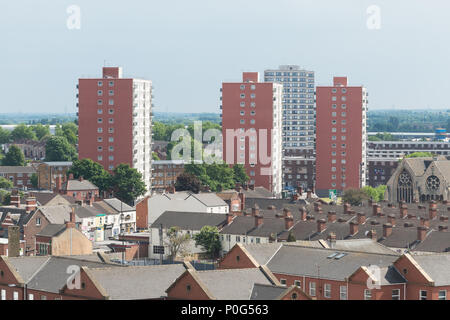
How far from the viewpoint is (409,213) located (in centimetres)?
10206

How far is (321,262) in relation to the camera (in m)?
62.2

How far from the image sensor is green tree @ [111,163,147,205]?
14238cm

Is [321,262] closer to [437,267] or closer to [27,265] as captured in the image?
[437,267]

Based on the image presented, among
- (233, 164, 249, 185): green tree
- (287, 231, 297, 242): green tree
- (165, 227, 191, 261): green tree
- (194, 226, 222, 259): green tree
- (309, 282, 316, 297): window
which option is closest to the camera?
(309, 282, 316, 297): window

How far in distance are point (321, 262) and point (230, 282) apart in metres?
11.3

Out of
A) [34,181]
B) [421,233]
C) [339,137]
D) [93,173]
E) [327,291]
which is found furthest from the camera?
[339,137]

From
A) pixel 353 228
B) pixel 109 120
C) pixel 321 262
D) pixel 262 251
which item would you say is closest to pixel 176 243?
pixel 353 228

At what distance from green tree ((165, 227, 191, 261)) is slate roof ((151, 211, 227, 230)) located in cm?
248

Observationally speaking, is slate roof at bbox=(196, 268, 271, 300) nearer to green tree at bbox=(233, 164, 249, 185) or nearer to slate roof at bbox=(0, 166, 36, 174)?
green tree at bbox=(233, 164, 249, 185)

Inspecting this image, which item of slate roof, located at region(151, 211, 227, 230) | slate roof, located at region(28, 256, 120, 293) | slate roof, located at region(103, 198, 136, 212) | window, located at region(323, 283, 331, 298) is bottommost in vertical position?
slate roof, located at region(103, 198, 136, 212)

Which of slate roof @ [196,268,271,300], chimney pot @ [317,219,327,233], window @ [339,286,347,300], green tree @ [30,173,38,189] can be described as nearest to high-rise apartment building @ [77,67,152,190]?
green tree @ [30,173,38,189]

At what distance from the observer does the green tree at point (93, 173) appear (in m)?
144

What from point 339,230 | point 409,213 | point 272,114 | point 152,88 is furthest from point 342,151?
point 339,230

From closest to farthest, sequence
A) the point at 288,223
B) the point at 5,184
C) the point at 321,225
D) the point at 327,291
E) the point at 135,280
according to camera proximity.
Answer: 1. the point at 135,280
2. the point at 327,291
3. the point at 321,225
4. the point at 288,223
5. the point at 5,184
